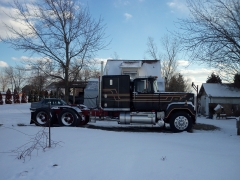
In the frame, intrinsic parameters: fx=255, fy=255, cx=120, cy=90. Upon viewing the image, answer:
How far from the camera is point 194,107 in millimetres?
11789

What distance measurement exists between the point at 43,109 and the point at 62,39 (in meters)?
8.24

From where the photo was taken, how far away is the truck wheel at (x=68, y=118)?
1242cm

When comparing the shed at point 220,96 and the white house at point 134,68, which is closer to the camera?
the white house at point 134,68

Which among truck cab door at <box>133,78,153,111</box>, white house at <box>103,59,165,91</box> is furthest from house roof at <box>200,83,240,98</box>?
truck cab door at <box>133,78,153,111</box>

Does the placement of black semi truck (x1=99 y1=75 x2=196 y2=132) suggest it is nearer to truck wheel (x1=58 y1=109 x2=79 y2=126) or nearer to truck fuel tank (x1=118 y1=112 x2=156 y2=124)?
truck fuel tank (x1=118 y1=112 x2=156 y2=124)

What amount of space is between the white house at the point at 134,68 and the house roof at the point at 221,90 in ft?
20.9

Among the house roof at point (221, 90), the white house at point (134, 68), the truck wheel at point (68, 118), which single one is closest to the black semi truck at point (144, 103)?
the truck wheel at point (68, 118)

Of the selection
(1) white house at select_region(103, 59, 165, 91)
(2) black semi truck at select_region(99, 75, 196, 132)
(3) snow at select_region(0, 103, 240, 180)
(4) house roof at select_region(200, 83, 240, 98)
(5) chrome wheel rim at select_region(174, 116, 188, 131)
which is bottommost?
(3) snow at select_region(0, 103, 240, 180)

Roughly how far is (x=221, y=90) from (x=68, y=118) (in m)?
21.4

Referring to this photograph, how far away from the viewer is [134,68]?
26859 mm

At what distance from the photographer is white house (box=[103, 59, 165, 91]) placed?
26906 mm

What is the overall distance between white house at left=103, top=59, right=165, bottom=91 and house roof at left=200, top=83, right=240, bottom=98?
638 cm

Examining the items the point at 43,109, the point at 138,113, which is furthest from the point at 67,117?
the point at 138,113

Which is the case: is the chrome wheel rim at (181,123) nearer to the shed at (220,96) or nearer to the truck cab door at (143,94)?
the truck cab door at (143,94)
